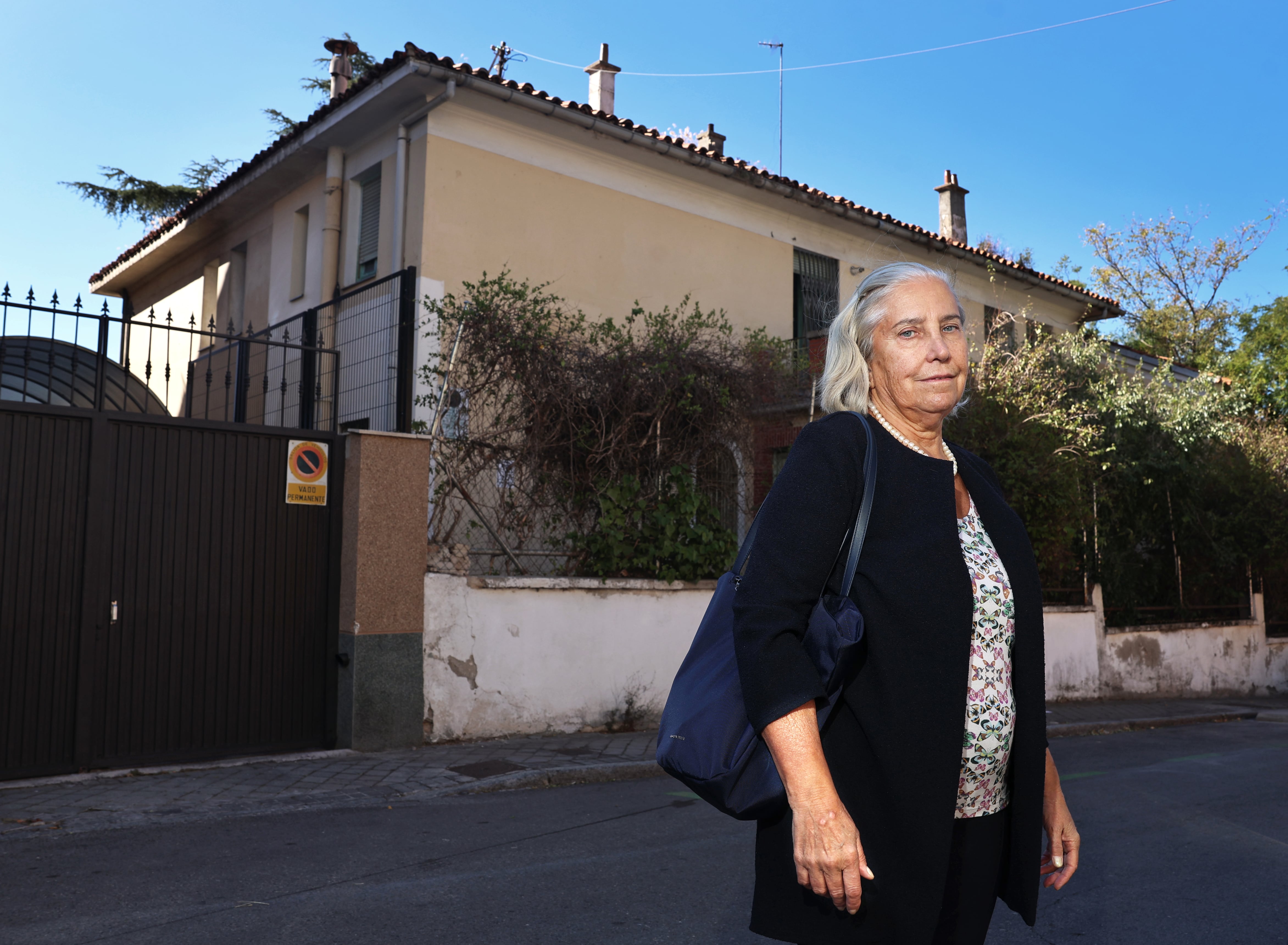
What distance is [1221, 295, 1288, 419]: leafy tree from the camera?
22625 mm

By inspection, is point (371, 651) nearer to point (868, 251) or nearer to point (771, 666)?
point (771, 666)

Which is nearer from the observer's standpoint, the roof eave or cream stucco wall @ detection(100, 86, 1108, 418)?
the roof eave

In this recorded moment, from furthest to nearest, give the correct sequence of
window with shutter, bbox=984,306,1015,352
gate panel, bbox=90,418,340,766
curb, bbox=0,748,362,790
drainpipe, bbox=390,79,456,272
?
window with shutter, bbox=984,306,1015,352 → drainpipe, bbox=390,79,456,272 → gate panel, bbox=90,418,340,766 → curb, bbox=0,748,362,790

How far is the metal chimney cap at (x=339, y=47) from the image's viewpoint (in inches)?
615

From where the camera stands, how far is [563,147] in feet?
43.7

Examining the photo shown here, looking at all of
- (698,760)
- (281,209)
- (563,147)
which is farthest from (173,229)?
(698,760)

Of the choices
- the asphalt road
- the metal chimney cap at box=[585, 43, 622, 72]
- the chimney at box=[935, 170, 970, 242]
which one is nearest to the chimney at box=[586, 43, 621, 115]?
the metal chimney cap at box=[585, 43, 622, 72]

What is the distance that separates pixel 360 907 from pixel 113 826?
2.29 meters

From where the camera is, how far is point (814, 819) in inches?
65.2

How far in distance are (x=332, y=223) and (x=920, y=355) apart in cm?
1280

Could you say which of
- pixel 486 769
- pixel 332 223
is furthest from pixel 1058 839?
pixel 332 223

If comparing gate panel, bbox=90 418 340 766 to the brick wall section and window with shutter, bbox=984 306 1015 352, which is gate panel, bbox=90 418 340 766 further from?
window with shutter, bbox=984 306 1015 352

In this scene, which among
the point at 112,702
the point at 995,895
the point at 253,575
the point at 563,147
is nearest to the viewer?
the point at 995,895

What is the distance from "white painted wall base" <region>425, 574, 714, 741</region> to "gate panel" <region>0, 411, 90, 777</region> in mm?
2609
